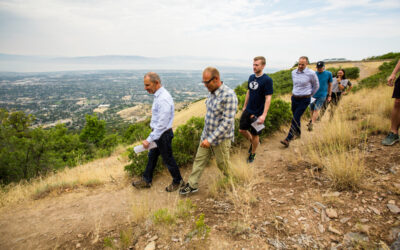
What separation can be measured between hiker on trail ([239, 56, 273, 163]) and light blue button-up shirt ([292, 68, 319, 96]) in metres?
1.49

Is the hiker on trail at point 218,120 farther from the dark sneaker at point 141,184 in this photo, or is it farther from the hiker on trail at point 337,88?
the hiker on trail at point 337,88

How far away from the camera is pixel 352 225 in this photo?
2055 mm

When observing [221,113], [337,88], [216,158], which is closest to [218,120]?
[221,113]

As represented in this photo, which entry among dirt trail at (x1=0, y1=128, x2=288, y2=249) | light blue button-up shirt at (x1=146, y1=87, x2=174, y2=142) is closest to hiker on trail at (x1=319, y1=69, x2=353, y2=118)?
dirt trail at (x1=0, y1=128, x2=288, y2=249)

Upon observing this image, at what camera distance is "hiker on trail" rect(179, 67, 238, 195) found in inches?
118

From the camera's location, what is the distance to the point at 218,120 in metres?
3.22

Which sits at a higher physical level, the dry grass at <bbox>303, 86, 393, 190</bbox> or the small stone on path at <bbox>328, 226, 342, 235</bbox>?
the dry grass at <bbox>303, 86, 393, 190</bbox>

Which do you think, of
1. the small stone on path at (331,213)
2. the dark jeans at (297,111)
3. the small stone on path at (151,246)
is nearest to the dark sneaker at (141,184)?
the small stone on path at (151,246)

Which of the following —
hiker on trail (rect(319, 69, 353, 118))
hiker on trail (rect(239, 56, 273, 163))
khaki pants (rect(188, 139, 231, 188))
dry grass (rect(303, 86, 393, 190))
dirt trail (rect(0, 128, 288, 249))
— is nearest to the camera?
dry grass (rect(303, 86, 393, 190))

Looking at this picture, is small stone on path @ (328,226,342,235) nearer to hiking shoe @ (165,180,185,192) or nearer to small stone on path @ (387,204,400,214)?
small stone on path @ (387,204,400,214)

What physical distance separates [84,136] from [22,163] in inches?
638

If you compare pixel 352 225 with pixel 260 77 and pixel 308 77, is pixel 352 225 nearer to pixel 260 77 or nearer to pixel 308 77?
pixel 260 77

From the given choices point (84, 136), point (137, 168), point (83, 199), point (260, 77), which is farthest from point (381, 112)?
point (84, 136)

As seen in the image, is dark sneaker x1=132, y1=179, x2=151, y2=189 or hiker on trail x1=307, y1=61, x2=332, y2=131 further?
hiker on trail x1=307, y1=61, x2=332, y2=131
